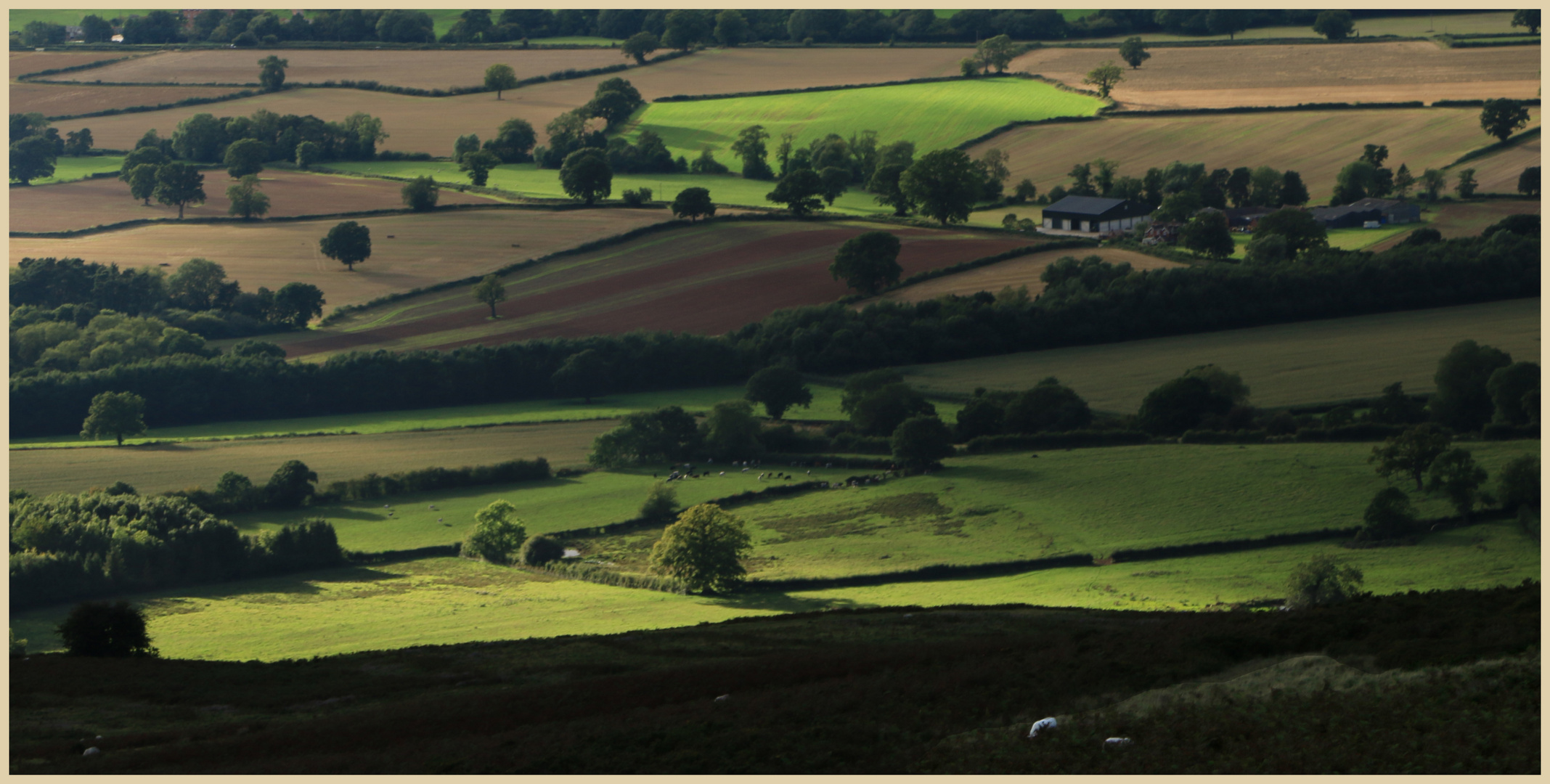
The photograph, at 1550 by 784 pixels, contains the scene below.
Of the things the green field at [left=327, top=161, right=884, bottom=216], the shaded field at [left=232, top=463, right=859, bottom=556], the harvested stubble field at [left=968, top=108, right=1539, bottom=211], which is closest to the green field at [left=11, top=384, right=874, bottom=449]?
the shaded field at [left=232, top=463, right=859, bottom=556]

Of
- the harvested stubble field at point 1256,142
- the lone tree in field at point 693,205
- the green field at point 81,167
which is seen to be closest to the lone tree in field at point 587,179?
the lone tree in field at point 693,205

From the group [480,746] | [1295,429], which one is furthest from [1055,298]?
[480,746]

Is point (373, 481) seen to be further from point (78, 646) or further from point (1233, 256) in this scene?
point (1233, 256)

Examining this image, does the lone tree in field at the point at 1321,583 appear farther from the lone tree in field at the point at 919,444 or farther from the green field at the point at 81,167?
the green field at the point at 81,167

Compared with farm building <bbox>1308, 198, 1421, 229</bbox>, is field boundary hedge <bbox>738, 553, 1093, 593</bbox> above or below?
below

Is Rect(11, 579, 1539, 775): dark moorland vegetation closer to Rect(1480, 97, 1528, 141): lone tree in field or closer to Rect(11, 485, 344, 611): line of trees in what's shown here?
Rect(11, 485, 344, 611): line of trees

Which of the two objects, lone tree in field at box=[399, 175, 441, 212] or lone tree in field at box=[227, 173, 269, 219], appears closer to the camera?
lone tree in field at box=[399, 175, 441, 212]
